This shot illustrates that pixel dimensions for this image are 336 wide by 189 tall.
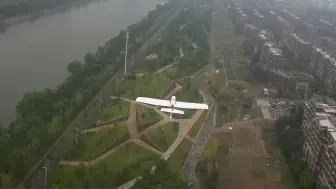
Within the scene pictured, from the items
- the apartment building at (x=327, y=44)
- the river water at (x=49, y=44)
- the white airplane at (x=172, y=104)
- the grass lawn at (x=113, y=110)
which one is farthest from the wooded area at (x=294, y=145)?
the apartment building at (x=327, y=44)

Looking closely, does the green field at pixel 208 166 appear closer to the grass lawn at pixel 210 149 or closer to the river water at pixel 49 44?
the grass lawn at pixel 210 149

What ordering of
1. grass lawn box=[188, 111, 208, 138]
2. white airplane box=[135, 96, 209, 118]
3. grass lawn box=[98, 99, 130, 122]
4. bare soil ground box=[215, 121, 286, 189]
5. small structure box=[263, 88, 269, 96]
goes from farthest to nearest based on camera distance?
small structure box=[263, 88, 269, 96]
white airplane box=[135, 96, 209, 118]
grass lawn box=[98, 99, 130, 122]
grass lawn box=[188, 111, 208, 138]
bare soil ground box=[215, 121, 286, 189]

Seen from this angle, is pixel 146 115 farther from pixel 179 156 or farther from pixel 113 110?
pixel 179 156

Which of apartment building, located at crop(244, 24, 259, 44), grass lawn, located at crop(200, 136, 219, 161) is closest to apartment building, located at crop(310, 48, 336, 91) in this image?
apartment building, located at crop(244, 24, 259, 44)

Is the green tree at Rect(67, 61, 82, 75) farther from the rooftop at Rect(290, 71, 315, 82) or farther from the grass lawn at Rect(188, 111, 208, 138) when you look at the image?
the rooftop at Rect(290, 71, 315, 82)

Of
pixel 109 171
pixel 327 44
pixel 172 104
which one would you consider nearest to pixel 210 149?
pixel 172 104

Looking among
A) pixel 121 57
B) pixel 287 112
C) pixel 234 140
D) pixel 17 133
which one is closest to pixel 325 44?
pixel 287 112
